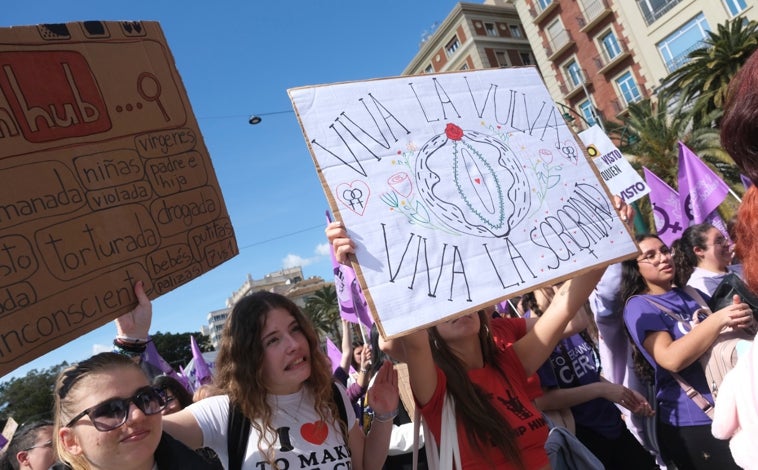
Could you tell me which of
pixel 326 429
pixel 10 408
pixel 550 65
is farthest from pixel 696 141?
pixel 10 408

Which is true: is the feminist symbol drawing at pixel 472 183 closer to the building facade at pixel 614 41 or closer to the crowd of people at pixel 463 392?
the crowd of people at pixel 463 392

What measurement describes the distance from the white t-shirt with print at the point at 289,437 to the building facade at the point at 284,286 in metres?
58.3

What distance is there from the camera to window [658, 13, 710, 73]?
77.5 ft

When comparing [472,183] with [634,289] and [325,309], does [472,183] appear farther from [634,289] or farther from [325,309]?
[325,309]

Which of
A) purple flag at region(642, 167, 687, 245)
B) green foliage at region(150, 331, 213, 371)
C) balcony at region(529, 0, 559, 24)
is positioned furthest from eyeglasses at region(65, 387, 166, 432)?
green foliage at region(150, 331, 213, 371)

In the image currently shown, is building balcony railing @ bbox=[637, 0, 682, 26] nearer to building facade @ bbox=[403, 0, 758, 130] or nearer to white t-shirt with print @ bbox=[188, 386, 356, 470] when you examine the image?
building facade @ bbox=[403, 0, 758, 130]

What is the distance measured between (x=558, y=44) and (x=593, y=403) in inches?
1321

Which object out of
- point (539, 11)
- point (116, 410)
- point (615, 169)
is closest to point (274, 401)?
point (116, 410)

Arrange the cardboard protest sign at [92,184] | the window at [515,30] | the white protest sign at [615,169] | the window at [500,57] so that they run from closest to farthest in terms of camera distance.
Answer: the cardboard protest sign at [92,184] → the white protest sign at [615,169] → the window at [500,57] → the window at [515,30]

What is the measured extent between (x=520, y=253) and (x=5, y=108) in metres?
2.03

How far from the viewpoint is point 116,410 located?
1755 millimetres

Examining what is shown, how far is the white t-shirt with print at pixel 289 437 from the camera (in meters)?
2.06

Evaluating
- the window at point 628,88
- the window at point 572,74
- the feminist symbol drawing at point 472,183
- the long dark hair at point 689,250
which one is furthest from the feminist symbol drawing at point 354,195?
the window at point 572,74

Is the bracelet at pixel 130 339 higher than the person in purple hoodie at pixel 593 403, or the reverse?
the bracelet at pixel 130 339
